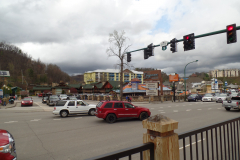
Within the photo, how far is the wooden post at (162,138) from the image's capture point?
2375mm

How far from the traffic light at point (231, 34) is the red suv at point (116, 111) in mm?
7579

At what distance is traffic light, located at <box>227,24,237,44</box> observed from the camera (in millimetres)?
10247

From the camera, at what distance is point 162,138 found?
2385 millimetres

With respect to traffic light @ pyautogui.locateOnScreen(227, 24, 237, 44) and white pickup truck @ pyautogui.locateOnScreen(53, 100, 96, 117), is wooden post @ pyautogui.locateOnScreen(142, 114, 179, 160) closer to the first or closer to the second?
traffic light @ pyautogui.locateOnScreen(227, 24, 237, 44)

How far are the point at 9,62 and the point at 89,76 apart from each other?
65702 millimetres

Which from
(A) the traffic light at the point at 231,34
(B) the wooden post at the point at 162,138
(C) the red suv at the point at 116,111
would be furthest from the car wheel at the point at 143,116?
(B) the wooden post at the point at 162,138

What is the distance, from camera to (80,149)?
22.2 ft

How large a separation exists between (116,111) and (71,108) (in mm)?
5363

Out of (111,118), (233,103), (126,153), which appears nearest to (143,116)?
(111,118)

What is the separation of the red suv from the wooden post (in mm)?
10126

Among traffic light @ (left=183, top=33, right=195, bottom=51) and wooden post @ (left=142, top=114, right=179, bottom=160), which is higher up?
traffic light @ (left=183, top=33, right=195, bottom=51)

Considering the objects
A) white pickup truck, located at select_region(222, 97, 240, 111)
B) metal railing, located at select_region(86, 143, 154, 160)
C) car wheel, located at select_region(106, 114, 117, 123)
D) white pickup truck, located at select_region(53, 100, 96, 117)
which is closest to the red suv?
car wheel, located at select_region(106, 114, 117, 123)

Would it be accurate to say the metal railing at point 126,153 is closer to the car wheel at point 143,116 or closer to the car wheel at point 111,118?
the car wheel at point 111,118

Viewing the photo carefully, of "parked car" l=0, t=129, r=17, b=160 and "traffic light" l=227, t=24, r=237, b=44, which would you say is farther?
"traffic light" l=227, t=24, r=237, b=44
